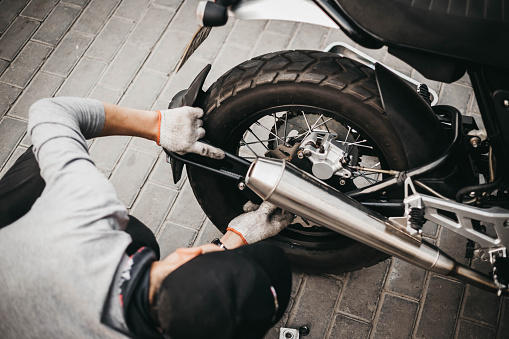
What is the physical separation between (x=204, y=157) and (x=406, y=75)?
156 cm

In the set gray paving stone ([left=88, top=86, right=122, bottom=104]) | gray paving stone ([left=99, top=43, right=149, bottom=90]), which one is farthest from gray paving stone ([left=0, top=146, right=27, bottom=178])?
gray paving stone ([left=99, top=43, right=149, bottom=90])

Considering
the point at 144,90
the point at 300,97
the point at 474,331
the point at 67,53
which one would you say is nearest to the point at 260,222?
the point at 300,97

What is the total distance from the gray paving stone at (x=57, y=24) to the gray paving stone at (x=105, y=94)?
562 mm

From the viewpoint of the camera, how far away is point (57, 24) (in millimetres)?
3133

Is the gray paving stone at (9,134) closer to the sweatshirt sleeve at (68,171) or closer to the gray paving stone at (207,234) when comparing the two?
the gray paving stone at (207,234)

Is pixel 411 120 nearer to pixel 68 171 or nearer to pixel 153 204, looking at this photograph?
pixel 68 171

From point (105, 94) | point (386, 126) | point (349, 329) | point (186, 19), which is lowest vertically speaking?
point (349, 329)

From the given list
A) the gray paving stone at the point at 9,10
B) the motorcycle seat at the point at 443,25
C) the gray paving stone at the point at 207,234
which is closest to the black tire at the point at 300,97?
the motorcycle seat at the point at 443,25

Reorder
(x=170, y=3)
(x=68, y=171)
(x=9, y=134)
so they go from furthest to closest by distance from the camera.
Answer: (x=170, y=3)
(x=9, y=134)
(x=68, y=171)

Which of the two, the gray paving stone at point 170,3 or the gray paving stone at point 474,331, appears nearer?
the gray paving stone at point 474,331

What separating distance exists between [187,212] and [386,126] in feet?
4.12

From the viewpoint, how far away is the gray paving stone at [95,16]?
10.2ft

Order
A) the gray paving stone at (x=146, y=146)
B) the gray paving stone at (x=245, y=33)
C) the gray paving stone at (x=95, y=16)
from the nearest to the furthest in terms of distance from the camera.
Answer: the gray paving stone at (x=146, y=146)
the gray paving stone at (x=245, y=33)
the gray paving stone at (x=95, y=16)

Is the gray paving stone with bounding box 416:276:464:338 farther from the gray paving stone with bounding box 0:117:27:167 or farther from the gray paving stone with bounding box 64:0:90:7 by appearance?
the gray paving stone with bounding box 64:0:90:7
